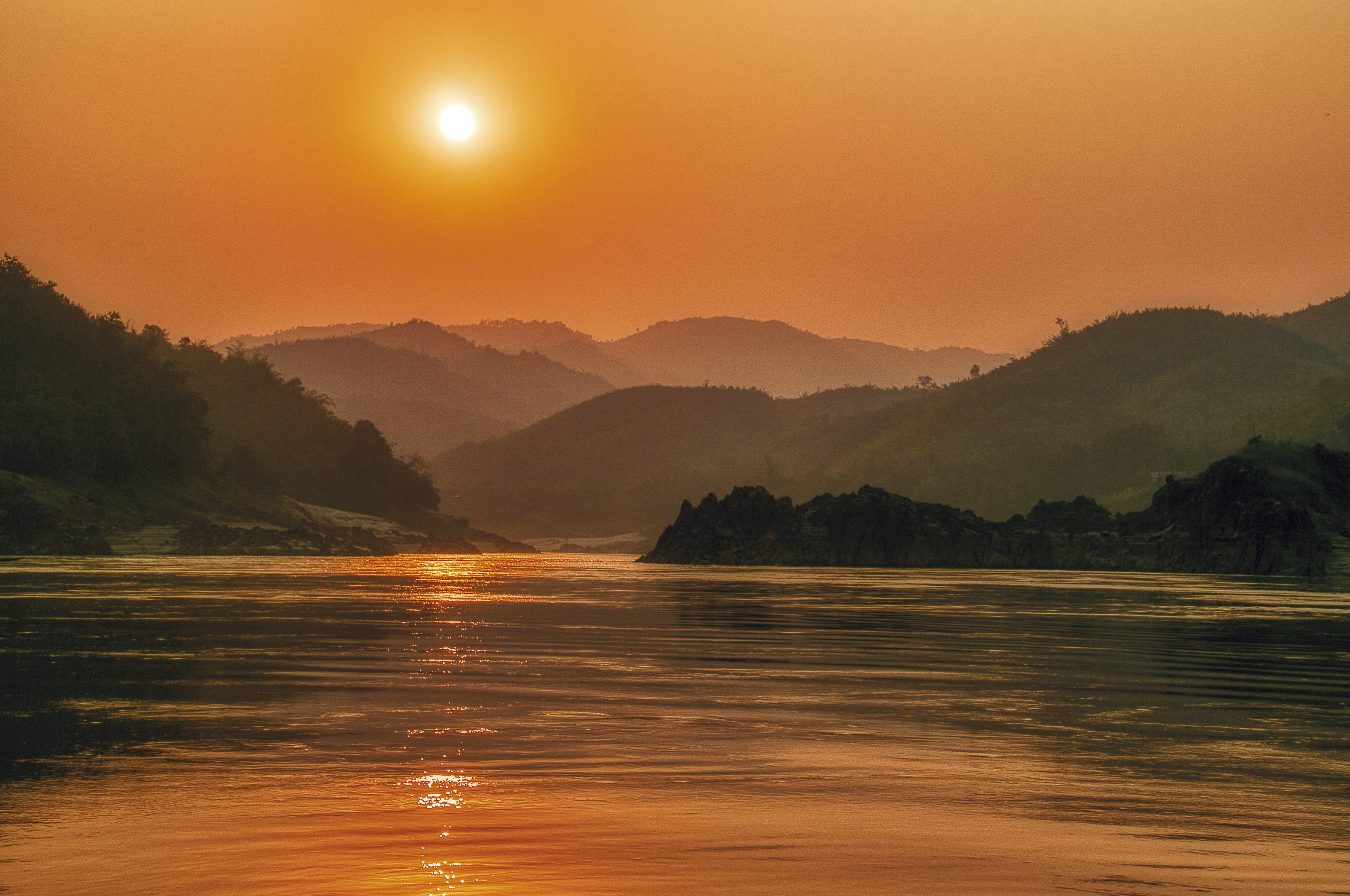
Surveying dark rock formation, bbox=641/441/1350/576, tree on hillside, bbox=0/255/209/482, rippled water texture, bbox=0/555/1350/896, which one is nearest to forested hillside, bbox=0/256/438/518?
tree on hillside, bbox=0/255/209/482

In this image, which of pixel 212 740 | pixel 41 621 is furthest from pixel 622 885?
pixel 41 621

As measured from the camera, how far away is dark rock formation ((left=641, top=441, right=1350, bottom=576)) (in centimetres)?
10831

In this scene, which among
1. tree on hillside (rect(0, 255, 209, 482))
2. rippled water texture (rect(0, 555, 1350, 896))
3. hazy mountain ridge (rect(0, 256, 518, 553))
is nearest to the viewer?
rippled water texture (rect(0, 555, 1350, 896))

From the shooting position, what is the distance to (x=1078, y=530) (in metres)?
137

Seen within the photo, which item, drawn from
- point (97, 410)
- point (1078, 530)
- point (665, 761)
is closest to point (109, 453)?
point (97, 410)

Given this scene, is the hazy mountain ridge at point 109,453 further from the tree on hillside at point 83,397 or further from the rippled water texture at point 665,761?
the rippled water texture at point 665,761

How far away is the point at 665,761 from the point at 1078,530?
128482 millimetres

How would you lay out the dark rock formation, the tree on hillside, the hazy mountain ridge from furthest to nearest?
the tree on hillside < the hazy mountain ridge < the dark rock formation

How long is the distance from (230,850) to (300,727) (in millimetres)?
7211

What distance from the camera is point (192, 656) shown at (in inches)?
1130

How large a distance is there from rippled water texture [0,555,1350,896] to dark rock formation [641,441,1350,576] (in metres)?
76.1

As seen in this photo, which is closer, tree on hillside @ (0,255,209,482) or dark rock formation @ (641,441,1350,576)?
dark rock formation @ (641,441,1350,576)

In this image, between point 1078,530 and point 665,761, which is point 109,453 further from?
point 665,761

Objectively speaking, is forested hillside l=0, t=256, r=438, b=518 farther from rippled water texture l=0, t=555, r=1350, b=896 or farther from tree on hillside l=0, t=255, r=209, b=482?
rippled water texture l=0, t=555, r=1350, b=896
